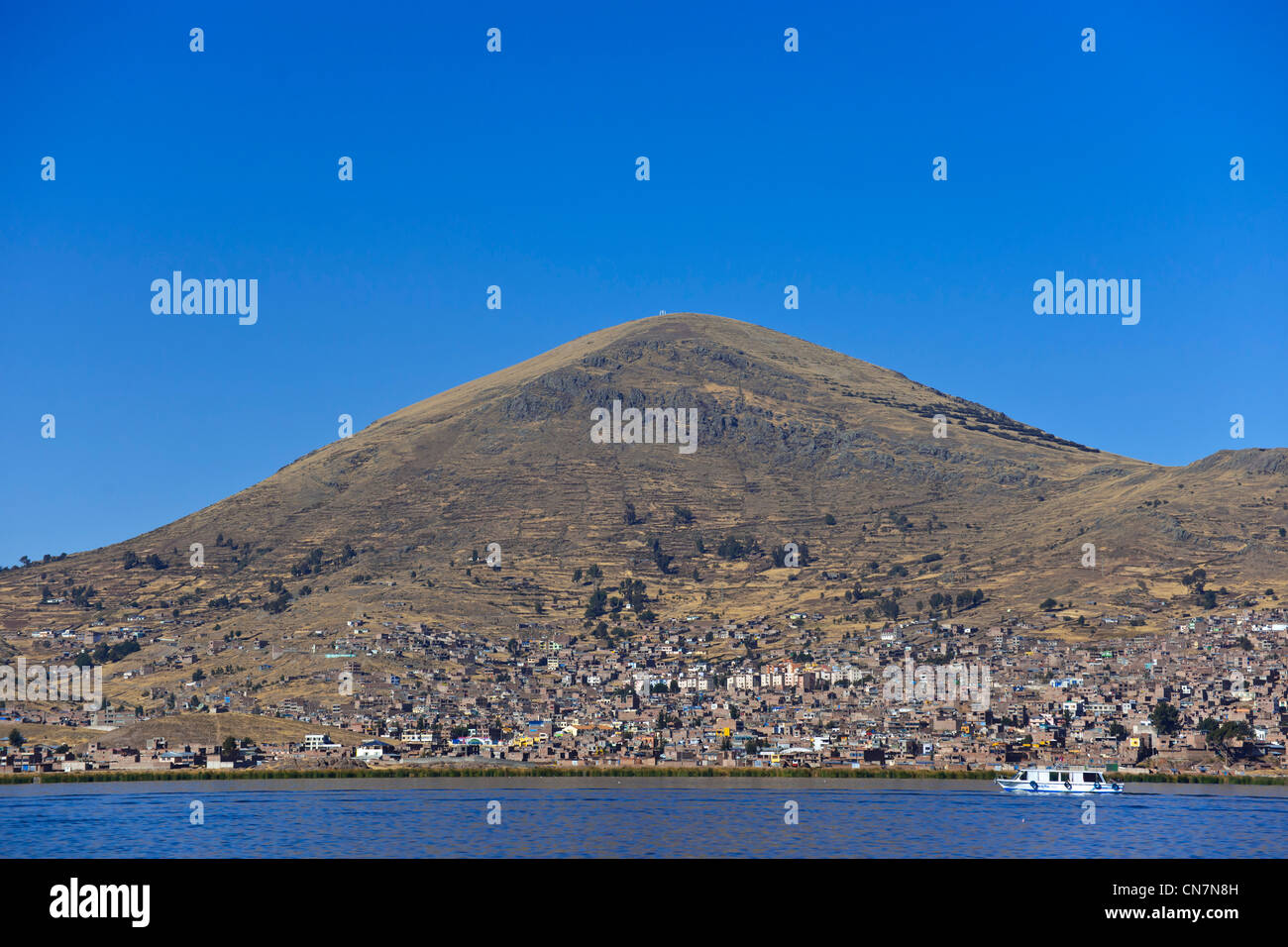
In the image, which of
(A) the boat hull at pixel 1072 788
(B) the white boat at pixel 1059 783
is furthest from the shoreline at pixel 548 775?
(A) the boat hull at pixel 1072 788

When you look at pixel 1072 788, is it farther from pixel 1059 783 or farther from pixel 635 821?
pixel 635 821

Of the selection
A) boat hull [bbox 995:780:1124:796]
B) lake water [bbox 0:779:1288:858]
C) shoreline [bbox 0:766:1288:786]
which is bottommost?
shoreline [bbox 0:766:1288:786]

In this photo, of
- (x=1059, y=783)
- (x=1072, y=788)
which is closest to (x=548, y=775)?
(x=1059, y=783)

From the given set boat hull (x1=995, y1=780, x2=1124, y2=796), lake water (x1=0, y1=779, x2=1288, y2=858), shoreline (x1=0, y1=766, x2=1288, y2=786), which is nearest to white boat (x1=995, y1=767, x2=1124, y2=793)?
boat hull (x1=995, y1=780, x2=1124, y2=796)

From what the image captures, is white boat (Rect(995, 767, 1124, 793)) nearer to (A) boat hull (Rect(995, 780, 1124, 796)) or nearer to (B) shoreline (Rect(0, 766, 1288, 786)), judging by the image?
(A) boat hull (Rect(995, 780, 1124, 796))
